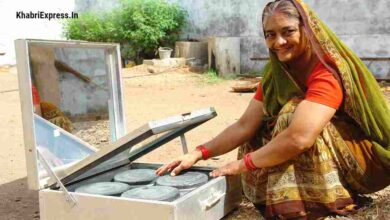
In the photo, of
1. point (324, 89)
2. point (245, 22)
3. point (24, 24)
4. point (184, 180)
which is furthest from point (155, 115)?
point (24, 24)

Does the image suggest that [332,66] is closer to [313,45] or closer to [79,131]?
[313,45]

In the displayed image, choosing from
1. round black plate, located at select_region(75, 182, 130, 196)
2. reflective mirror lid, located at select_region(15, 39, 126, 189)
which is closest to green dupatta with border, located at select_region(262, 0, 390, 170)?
round black plate, located at select_region(75, 182, 130, 196)

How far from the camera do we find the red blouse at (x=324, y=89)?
2.21 meters

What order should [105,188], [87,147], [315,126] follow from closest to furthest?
1. [315,126]
2. [105,188]
3. [87,147]

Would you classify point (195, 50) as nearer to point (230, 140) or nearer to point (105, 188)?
point (230, 140)

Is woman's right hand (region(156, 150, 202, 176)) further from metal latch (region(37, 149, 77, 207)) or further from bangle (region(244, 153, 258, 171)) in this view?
metal latch (region(37, 149, 77, 207))

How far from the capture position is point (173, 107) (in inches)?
277

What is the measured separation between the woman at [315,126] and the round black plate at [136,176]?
369 millimetres

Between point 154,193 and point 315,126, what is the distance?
811 millimetres

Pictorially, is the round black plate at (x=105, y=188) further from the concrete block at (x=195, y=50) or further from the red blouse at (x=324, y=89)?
the concrete block at (x=195, y=50)

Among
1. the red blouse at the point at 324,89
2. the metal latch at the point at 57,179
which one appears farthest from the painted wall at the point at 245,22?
the metal latch at the point at 57,179

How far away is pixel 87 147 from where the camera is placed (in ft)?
9.43

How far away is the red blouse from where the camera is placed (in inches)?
87.1

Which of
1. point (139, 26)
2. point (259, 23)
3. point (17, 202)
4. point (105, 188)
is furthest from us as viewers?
point (139, 26)
